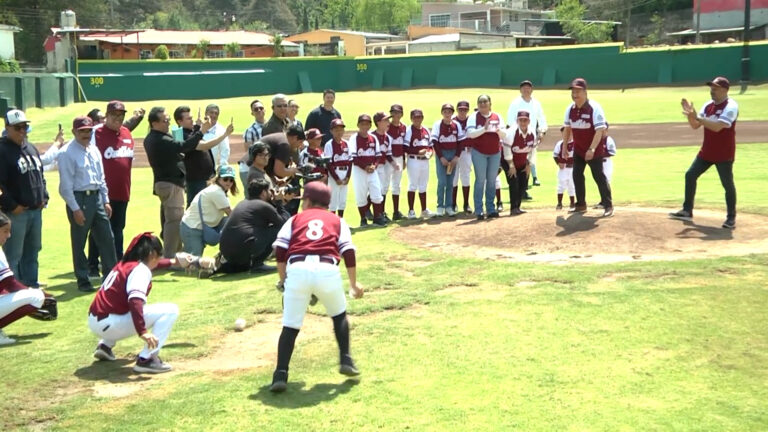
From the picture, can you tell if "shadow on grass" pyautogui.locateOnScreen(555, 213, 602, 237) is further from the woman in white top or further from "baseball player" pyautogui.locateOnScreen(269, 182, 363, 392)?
"baseball player" pyautogui.locateOnScreen(269, 182, 363, 392)

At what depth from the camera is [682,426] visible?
5539mm

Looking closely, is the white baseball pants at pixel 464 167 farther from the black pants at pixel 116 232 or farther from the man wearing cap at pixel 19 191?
the man wearing cap at pixel 19 191

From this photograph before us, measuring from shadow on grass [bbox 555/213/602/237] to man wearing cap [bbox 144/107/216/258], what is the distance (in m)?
5.25

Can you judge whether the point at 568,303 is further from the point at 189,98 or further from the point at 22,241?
the point at 189,98

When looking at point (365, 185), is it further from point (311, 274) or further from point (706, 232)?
point (311, 274)

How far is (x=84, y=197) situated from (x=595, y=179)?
743cm

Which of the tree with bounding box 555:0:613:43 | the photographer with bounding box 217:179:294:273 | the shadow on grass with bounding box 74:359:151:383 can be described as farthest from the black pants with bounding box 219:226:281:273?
the tree with bounding box 555:0:613:43

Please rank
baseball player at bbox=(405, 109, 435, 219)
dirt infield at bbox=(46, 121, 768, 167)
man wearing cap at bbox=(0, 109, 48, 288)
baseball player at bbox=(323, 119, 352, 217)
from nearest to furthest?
man wearing cap at bbox=(0, 109, 48, 288) → baseball player at bbox=(323, 119, 352, 217) → baseball player at bbox=(405, 109, 435, 219) → dirt infield at bbox=(46, 121, 768, 167)

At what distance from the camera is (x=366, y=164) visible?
1427cm

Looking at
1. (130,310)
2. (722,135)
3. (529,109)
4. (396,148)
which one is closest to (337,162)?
(396,148)

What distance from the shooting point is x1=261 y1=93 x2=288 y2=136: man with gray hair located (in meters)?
13.3

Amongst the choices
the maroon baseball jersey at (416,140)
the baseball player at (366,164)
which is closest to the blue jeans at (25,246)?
the baseball player at (366,164)

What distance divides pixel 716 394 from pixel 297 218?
349cm

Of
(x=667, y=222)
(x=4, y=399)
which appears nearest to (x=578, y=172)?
(x=667, y=222)
